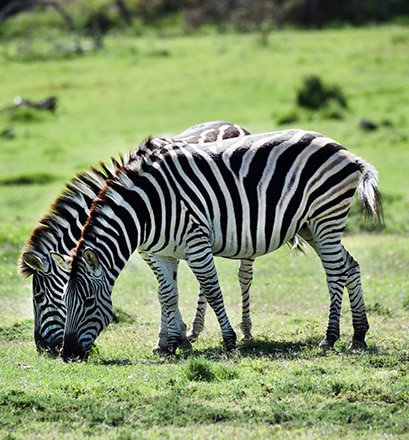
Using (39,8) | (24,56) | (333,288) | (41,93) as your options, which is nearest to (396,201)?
(333,288)

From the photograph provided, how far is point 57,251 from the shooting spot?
1052cm

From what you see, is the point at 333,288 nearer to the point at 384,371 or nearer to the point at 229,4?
the point at 384,371

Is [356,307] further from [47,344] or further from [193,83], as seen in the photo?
[193,83]

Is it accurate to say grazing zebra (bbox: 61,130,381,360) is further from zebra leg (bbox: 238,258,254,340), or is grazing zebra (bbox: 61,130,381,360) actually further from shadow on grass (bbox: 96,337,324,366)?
zebra leg (bbox: 238,258,254,340)

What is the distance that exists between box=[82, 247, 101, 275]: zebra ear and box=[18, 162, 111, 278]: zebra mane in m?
1.22

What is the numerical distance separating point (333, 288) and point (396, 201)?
9.45 meters

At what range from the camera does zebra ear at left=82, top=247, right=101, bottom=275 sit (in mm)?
9180

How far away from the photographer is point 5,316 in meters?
12.2

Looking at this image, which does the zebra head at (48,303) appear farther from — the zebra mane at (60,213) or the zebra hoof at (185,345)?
the zebra hoof at (185,345)

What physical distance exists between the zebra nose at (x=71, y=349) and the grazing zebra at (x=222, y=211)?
0.19 m

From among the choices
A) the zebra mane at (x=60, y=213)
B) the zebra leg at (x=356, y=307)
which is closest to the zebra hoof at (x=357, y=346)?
the zebra leg at (x=356, y=307)

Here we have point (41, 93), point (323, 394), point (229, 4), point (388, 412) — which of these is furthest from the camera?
point (229, 4)

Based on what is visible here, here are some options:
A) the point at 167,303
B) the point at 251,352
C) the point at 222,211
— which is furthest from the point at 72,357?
the point at 222,211

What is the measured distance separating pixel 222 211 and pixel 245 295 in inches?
60.0
